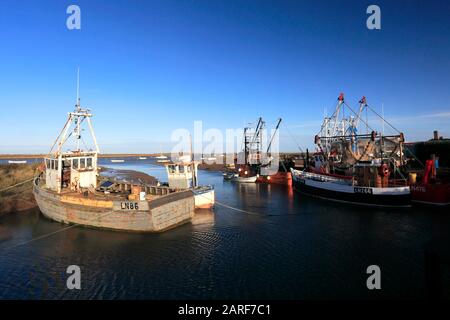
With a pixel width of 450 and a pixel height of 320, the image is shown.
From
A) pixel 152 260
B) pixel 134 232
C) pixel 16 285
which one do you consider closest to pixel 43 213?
pixel 134 232

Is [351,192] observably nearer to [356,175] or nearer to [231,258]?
[356,175]

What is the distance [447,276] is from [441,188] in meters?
26.4

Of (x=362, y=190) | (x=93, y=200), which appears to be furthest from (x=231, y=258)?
(x=362, y=190)

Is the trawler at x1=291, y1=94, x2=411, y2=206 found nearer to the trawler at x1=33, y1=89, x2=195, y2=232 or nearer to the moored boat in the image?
the moored boat

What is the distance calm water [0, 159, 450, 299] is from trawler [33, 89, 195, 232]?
1205 mm

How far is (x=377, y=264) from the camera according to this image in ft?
64.0

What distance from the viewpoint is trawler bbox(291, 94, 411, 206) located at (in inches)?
1547

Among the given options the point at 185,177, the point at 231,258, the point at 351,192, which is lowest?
the point at 231,258

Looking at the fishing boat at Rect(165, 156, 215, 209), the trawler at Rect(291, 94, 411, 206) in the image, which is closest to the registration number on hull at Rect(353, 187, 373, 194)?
the trawler at Rect(291, 94, 411, 206)

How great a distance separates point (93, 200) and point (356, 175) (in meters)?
36.8

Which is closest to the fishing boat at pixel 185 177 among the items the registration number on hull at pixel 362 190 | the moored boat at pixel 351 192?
the moored boat at pixel 351 192

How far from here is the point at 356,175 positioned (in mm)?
43531

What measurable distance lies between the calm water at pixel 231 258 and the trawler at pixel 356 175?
6.23m
